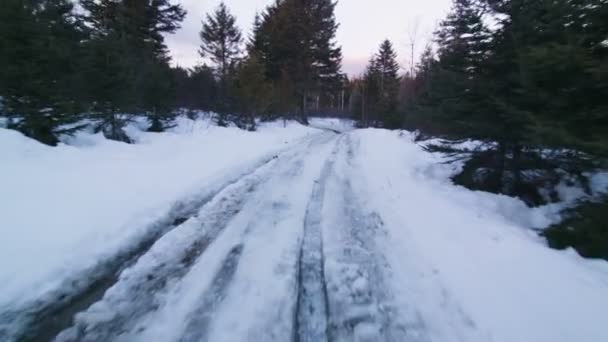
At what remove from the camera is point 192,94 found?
23.7 m

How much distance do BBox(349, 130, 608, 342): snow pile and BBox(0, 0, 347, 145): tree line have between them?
10074 millimetres

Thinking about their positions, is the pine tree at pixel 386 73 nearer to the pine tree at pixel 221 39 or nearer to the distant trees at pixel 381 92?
the distant trees at pixel 381 92

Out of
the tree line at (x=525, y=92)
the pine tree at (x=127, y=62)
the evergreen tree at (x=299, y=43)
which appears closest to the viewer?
the tree line at (x=525, y=92)

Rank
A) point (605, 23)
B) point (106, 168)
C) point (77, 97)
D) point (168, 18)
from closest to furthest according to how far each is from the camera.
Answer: point (605, 23) < point (106, 168) < point (77, 97) < point (168, 18)

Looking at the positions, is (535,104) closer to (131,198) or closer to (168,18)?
(131,198)

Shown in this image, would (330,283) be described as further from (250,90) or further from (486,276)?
(250,90)

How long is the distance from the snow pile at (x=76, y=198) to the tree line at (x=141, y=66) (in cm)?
198

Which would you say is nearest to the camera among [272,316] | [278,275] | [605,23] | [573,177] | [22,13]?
[272,316]

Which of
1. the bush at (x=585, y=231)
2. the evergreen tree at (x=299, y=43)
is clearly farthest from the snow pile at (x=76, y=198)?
the evergreen tree at (x=299, y=43)

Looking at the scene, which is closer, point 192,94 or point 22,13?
point 22,13

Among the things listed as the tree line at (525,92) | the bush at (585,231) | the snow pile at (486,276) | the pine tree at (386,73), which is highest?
the pine tree at (386,73)

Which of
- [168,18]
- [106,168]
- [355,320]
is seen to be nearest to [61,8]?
[106,168]

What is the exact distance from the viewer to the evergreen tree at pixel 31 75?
8.16 metres

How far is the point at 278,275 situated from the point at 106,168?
6116 millimetres
